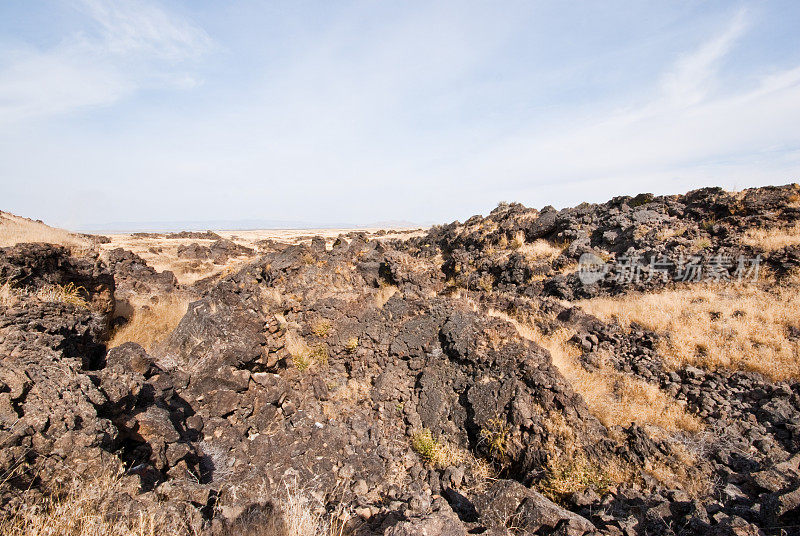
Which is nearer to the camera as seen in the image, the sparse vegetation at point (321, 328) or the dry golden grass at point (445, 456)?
the dry golden grass at point (445, 456)

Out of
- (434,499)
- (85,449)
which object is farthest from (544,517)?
(85,449)

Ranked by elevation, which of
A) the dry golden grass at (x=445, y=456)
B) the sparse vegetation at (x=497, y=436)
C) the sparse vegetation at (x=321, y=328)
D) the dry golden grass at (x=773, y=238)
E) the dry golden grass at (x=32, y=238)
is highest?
the dry golden grass at (x=32, y=238)

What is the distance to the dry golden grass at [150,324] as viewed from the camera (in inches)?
282

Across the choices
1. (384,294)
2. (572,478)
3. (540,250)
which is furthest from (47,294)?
(540,250)

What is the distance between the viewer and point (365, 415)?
597 centimetres

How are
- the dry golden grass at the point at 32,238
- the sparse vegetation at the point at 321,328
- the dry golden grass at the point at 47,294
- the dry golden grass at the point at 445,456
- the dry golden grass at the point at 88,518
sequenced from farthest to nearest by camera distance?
the sparse vegetation at the point at 321,328, the dry golden grass at the point at 32,238, the dry golden grass at the point at 445,456, the dry golden grass at the point at 47,294, the dry golden grass at the point at 88,518

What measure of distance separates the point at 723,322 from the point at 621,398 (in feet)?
16.3

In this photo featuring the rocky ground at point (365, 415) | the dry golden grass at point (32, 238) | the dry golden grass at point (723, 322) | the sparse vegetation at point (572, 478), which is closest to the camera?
the rocky ground at point (365, 415)

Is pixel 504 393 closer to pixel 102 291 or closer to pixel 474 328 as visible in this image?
pixel 474 328

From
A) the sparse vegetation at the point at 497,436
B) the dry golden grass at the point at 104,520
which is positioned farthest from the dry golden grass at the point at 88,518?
the sparse vegetation at the point at 497,436

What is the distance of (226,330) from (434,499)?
427cm

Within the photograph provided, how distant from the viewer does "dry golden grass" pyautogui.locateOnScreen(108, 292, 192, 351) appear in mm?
7168

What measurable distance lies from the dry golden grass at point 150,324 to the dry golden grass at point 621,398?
313 inches

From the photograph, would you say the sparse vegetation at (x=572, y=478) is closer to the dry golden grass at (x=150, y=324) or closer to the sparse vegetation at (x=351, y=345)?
the sparse vegetation at (x=351, y=345)
